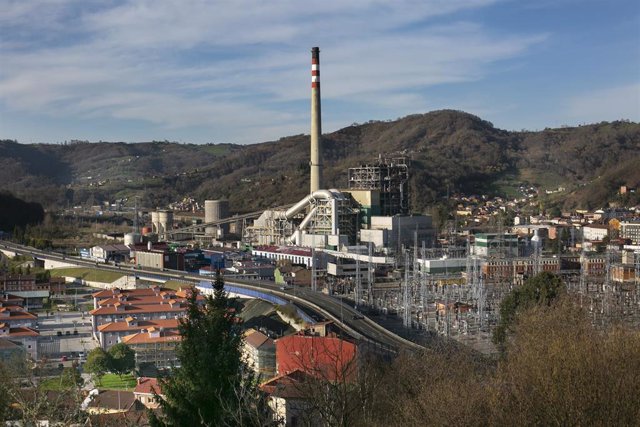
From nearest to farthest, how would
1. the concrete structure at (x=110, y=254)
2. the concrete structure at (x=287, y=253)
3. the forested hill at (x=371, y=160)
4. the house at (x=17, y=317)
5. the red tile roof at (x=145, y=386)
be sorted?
the red tile roof at (x=145, y=386) < the house at (x=17, y=317) < the concrete structure at (x=287, y=253) < the concrete structure at (x=110, y=254) < the forested hill at (x=371, y=160)

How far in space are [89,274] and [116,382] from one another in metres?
11.3

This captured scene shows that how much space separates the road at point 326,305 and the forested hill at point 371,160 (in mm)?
14349

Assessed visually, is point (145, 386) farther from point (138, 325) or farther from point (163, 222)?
point (163, 222)

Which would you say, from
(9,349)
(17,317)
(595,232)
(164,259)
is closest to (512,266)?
(595,232)

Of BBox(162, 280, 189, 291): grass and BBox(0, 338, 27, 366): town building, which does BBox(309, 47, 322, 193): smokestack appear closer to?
BBox(162, 280, 189, 291): grass

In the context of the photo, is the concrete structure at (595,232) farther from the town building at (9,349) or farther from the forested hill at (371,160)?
the town building at (9,349)

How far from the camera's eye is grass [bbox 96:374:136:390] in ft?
34.7

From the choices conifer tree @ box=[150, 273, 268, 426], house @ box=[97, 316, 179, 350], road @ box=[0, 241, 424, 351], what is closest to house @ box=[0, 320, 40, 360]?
house @ box=[97, 316, 179, 350]

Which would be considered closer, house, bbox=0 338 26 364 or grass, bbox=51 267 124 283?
house, bbox=0 338 26 364

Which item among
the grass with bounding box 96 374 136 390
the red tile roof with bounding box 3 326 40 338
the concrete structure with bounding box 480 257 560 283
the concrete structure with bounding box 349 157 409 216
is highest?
the concrete structure with bounding box 349 157 409 216

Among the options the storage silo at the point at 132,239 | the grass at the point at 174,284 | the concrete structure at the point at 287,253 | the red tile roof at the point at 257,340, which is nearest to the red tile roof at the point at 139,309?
the red tile roof at the point at 257,340

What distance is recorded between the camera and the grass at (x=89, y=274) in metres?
21.1

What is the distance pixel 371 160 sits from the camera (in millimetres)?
36375

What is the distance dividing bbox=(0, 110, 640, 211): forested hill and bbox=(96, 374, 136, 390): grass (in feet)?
73.8
